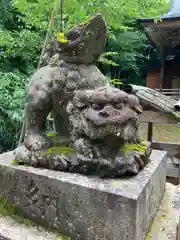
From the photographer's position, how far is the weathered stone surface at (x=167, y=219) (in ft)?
3.07

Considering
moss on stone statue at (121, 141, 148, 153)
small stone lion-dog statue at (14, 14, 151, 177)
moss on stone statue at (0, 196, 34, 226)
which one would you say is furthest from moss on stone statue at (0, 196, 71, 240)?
moss on stone statue at (121, 141, 148, 153)

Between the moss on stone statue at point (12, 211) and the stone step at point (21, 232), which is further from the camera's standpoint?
the moss on stone statue at point (12, 211)

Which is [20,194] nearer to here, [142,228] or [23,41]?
[142,228]

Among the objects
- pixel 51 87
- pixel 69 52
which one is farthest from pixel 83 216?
pixel 69 52

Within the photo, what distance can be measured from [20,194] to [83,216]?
35 centimetres

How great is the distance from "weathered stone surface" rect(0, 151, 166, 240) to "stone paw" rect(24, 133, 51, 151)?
0.10m

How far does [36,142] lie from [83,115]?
295 mm

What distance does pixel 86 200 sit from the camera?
0.88 metres

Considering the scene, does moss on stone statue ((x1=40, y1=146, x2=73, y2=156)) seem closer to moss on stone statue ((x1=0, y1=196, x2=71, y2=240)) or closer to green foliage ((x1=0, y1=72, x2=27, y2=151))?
moss on stone statue ((x1=0, y1=196, x2=71, y2=240))

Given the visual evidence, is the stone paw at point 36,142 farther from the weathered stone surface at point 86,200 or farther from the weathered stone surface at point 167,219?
the weathered stone surface at point 167,219

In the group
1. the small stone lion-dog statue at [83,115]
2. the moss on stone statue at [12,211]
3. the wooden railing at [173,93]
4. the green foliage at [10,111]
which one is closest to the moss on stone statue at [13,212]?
the moss on stone statue at [12,211]

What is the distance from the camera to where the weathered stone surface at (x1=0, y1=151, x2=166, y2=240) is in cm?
82

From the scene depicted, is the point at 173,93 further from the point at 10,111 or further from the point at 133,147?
the point at 133,147

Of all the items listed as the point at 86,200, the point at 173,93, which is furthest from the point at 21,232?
the point at 173,93
